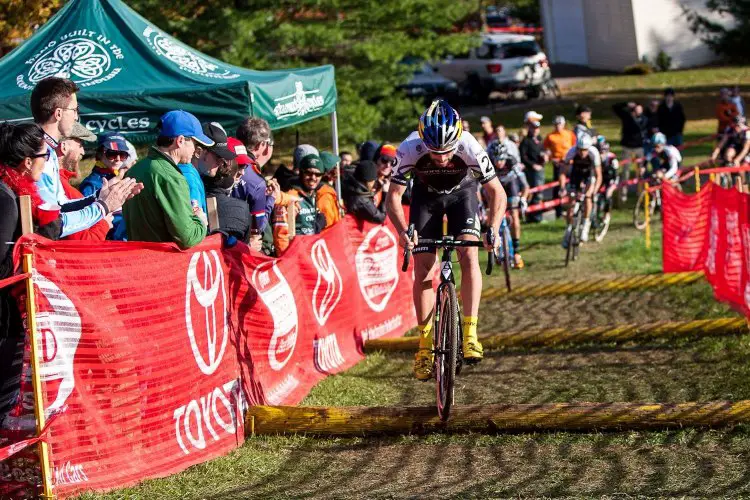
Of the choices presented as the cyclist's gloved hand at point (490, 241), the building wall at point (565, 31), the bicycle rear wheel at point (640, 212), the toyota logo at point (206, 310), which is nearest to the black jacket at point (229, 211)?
the toyota logo at point (206, 310)

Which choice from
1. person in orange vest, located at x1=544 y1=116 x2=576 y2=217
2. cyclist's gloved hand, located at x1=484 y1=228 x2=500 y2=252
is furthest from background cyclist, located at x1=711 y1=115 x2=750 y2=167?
cyclist's gloved hand, located at x1=484 y1=228 x2=500 y2=252

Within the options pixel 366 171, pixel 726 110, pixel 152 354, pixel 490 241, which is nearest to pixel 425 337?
pixel 490 241

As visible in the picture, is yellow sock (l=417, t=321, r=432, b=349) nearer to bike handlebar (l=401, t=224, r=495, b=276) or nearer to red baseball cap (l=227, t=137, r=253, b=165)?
bike handlebar (l=401, t=224, r=495, b=276)

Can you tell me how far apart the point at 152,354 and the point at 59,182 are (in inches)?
47.8

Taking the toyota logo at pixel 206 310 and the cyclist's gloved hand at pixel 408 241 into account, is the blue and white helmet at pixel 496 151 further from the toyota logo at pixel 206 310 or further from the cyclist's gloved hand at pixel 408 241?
the toyota logo at pixel 206 310

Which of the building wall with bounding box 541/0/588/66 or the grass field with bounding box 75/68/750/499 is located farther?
the building wall with bounding box 541/0/588/66

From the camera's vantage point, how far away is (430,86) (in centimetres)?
3903

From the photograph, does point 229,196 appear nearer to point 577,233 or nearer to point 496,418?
point 496,418

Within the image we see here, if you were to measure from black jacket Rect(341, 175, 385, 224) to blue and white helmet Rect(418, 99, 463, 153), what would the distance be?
4415 millimetres

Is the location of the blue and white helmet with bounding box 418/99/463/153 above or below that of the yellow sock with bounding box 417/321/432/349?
above

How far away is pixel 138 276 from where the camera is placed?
22.5 ft

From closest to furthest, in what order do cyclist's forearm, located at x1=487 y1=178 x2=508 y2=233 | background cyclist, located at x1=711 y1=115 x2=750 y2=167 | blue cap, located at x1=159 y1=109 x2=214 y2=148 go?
blue cap, located at x1=159 y1=109 x2=214 y2=148
cyclist's forearm, located at x1=487 y1=178 x2=508 y2=233
background cyclist, located at x1=711 y1=115 x2=750 y2=167

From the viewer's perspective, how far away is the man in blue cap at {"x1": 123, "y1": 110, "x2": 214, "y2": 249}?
7262 mm

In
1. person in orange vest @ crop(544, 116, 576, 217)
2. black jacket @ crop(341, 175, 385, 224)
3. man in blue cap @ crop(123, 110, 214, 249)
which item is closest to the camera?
man in blue cap @ crop(123, 110, 214, 249)
